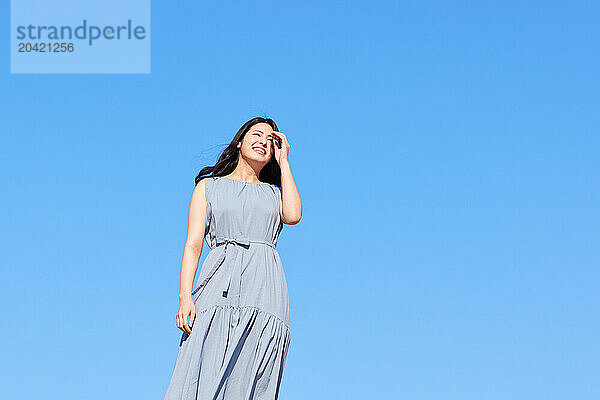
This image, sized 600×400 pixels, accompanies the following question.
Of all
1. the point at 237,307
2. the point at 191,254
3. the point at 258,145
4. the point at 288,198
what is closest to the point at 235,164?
the point at 258,145

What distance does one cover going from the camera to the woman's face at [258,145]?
7820mm

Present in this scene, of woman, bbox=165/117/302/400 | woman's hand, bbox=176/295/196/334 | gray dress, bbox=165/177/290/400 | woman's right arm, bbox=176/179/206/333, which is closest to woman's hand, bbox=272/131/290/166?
woman, bbox=165/117/302/400

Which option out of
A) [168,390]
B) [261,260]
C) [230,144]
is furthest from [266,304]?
[230,144]

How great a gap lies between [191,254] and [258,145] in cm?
106

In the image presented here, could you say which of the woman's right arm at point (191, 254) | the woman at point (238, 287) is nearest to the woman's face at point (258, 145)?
the woman at point (238, 287)

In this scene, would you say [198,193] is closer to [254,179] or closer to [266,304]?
[254,179]

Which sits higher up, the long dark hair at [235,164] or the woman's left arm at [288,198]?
the long dark hair at [235,164]

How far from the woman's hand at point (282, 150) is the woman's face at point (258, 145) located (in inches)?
2.1

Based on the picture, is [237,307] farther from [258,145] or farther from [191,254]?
[258,145]

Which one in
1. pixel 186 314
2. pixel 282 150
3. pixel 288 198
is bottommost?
pixel 186 314

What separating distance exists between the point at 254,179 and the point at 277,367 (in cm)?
155

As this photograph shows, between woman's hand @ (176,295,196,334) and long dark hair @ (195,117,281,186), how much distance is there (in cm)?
110

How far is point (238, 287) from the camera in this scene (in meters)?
7.32

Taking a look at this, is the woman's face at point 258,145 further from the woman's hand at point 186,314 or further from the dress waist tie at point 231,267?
the woman's hand at point 186,314
